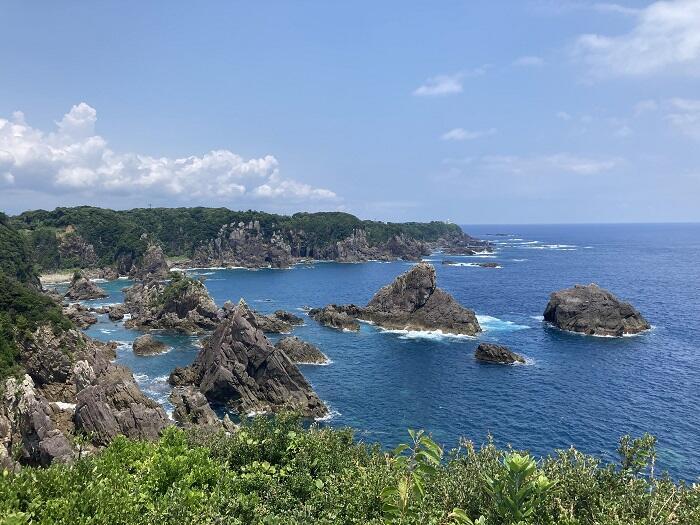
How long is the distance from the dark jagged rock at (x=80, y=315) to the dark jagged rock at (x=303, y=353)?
60691 millimetres

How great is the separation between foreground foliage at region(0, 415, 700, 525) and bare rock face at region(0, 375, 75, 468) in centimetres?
2913

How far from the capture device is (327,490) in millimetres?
22188

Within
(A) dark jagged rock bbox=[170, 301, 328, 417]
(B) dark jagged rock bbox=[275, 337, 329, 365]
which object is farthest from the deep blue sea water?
(A) dark jagged rock bbox=[170, 301, 328, 417]

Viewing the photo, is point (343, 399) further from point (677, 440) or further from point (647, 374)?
point (647, 374)

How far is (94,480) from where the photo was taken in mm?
20766

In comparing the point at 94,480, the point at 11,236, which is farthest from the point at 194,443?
the point at 11,236

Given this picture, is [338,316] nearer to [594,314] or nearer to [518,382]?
[518,382]

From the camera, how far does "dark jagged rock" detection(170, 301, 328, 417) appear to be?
76938 millimetres

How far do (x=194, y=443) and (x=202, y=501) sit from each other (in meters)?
19.2

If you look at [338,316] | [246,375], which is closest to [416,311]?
[338,316]

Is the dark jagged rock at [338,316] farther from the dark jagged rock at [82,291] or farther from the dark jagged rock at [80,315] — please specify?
the dark jagged rock at [82,291]

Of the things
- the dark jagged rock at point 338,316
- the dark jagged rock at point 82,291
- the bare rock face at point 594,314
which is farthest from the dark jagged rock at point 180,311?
the bare rock face at point 594,314

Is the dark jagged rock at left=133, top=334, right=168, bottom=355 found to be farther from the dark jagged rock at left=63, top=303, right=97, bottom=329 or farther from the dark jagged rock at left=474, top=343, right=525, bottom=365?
the dark jagged rock at left=474, top=343, right=525, bottom=365

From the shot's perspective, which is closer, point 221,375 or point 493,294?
point 221,375
